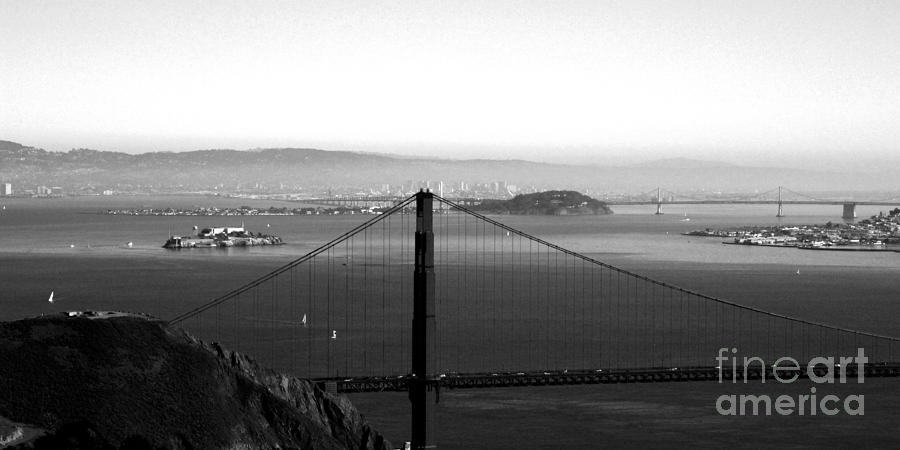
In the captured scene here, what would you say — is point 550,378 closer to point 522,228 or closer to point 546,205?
point 522,228

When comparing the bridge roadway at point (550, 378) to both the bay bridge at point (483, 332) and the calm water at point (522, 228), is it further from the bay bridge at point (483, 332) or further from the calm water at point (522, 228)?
the calm water at point (522, 228)

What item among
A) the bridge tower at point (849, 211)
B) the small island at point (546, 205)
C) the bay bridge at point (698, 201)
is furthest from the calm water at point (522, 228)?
the small island at point (546, 205)

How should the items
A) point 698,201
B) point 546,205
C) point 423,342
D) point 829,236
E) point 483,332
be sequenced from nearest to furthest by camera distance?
1. point 423,342
2. point 483,332
3. point 829,236
4. point 698,201
5. point 546,205

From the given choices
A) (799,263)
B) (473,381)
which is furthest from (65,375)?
(799,263)

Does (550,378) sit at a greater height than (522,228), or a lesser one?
greater

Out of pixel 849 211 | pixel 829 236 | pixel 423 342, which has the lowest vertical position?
pixel 829 236

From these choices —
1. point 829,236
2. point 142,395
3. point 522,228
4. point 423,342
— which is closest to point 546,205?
point 522,228
